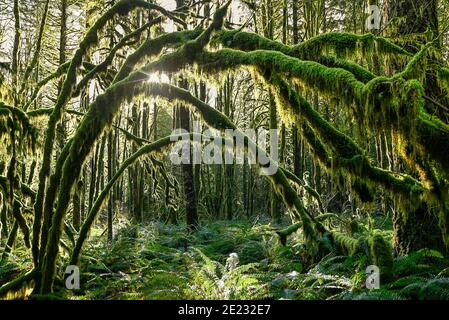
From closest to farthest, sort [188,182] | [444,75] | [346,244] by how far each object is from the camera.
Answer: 1. [444,75]
2. [346,244]
3. [188,182]

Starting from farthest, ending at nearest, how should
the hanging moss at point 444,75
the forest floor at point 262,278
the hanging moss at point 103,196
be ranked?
the hanging moss at point 103,196 < the forest floor at point 262,278 < the hanging moss at point 444,75

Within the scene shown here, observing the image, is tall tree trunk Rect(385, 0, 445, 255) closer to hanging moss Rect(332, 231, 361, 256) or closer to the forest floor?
the forest floor

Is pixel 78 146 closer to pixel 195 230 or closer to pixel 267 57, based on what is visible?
pixel 267 57

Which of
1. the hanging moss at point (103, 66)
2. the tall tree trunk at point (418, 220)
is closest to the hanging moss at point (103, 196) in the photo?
the hanging moss at point (103, 66)

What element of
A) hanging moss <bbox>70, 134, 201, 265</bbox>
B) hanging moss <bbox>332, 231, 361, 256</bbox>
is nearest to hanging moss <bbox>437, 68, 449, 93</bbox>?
hanging moss <bbox>70, 134, 201, 265</bbox>

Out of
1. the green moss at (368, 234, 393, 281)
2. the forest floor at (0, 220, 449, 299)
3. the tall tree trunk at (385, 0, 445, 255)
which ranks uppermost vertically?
the tall tree trunk at (385, 0, 445, 255)

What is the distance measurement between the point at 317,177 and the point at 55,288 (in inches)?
502

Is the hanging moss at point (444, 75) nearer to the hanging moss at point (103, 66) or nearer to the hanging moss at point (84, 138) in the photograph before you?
the hanging moss at point (84, 138)

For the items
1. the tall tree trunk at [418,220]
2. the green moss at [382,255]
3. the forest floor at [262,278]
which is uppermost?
the tall tree trunk at [418,220]

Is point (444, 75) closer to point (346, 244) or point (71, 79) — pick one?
point (346, 244)

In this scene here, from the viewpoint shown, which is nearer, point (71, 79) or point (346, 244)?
point (71, 79)

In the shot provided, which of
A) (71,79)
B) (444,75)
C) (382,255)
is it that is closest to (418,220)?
(382,255)

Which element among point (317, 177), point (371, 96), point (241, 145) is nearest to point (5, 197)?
point (241, 145)

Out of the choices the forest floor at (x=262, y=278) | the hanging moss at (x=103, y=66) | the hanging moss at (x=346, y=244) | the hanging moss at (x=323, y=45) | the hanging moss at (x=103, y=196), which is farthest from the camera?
the hanging moss at (x=346, y=244)
